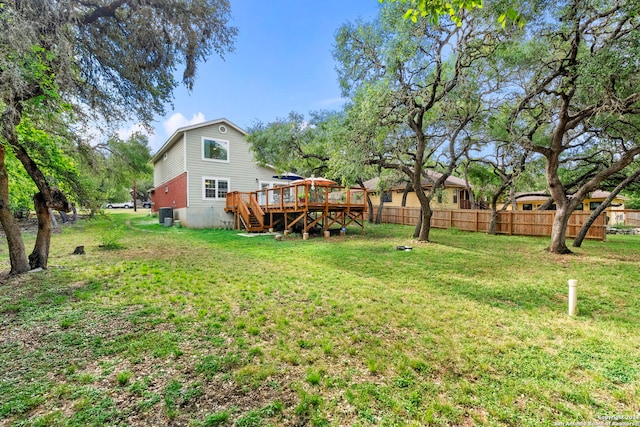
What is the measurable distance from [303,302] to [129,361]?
2294 millimetres

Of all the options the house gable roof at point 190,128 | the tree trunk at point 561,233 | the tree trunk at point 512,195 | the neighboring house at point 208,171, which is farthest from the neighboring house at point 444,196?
the tree trunk at point 561,233

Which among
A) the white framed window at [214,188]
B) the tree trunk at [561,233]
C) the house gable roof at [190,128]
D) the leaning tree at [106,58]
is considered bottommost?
the tree trunk at [561,233]

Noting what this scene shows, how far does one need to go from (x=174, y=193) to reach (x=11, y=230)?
12187mm

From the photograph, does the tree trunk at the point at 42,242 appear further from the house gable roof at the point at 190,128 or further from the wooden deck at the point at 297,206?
the house gable roof at the point at 190,128

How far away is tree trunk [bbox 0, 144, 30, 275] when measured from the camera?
5.29 metres

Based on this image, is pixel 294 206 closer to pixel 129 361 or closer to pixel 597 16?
pixel 129 361

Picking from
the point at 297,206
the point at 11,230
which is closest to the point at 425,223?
the point at 297,206

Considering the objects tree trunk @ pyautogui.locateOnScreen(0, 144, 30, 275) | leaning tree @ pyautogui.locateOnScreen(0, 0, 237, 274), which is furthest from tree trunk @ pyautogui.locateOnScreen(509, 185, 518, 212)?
tree trunk @ pyautogui.locateOnScreen(0, 144, 30, 275)

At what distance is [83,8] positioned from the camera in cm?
475

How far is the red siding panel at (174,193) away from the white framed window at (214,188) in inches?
40.3

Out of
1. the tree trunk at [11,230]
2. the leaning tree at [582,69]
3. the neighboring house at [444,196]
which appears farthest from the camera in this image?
the neighboring house at [444,196]

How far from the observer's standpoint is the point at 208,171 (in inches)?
625

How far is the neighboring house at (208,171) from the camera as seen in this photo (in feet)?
50.1

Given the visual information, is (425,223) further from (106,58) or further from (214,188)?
(214,188)
